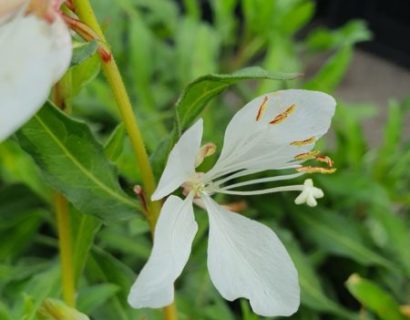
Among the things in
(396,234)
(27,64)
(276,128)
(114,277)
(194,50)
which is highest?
(27,64)

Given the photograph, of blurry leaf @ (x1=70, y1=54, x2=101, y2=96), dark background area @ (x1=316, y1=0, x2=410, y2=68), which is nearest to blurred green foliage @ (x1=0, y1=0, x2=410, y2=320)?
blurry leaf @ (x1=70, y1=54, x2=101, y2=96)

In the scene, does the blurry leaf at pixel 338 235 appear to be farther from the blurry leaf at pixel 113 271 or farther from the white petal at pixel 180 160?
the white petal at pixel 180 160

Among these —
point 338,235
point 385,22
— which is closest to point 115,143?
point 338,235

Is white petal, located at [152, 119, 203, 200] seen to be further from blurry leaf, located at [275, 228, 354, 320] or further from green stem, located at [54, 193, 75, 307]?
blurry leaf, located at [275, 228, 354, 320]

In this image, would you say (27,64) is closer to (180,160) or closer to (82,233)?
(180,160)

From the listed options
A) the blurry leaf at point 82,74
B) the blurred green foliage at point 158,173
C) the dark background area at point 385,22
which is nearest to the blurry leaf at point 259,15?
the blurred green foliage at point 158,173
